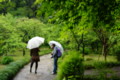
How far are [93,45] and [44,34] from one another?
8.96m

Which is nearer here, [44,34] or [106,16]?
[106,16]

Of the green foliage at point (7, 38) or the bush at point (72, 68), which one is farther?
the green foliage at point (7, 38)

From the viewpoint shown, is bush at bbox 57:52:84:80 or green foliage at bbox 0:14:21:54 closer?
bush at bbox 57:52:84:80

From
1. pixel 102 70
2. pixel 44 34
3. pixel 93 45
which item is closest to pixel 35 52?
pixel 102 70

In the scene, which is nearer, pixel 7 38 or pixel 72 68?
pixel 72 68

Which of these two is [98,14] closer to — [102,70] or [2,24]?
[102,70]

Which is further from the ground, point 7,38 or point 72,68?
point 7,38

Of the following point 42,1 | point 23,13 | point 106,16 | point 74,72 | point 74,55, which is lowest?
point 74,72

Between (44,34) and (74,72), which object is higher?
(44,34)

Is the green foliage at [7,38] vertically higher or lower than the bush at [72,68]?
higher

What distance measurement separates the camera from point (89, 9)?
4852 mm

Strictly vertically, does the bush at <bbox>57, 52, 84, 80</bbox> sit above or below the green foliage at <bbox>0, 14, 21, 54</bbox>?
below

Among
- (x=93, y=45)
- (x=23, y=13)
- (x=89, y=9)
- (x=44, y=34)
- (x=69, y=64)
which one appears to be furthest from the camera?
(x=23, y=13)

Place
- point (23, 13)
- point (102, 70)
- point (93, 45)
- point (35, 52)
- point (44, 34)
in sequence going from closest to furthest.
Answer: point (102, 70), point (35, 52), point (93, 45), point (44, 34), point (23, 13)
